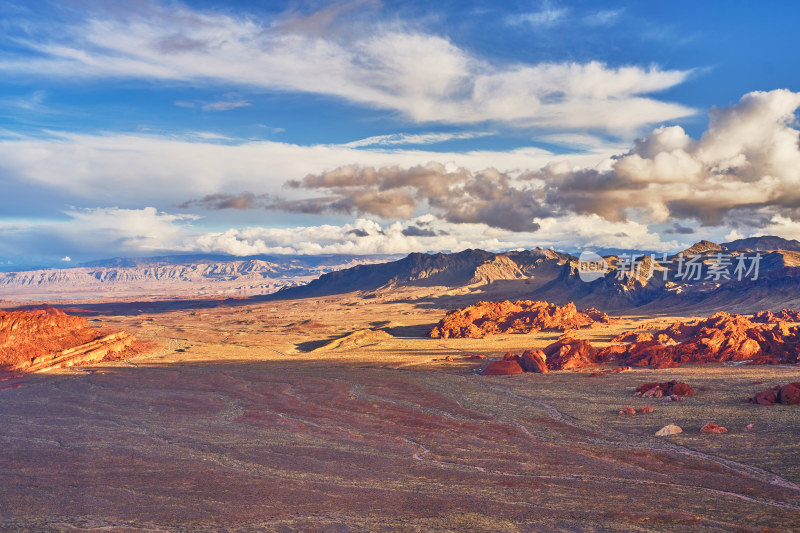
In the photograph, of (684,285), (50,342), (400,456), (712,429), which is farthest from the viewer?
(684,285)

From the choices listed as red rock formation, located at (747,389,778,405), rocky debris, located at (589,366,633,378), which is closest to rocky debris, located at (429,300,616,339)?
rocky debris, located at (589,366,633,378)

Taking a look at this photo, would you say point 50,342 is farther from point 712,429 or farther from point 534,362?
point 712,429

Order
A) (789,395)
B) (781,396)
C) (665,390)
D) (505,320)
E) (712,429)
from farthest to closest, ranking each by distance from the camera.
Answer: (505,320), (665,390), (781,396), (789,395), (712,429)

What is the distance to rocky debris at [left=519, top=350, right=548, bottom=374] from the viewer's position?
45.2 meters

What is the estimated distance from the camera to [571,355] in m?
47.9

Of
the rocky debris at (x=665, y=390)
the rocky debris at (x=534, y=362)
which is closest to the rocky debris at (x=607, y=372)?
the rocky debris at (x=534, y=362)

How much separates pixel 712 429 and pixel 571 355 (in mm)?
25111

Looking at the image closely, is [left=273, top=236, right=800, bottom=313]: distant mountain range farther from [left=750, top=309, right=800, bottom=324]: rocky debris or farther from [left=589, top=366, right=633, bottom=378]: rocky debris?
[left=589, top=366, right=633, bottom=378]: rocky debris

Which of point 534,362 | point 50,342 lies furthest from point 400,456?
point 50,342

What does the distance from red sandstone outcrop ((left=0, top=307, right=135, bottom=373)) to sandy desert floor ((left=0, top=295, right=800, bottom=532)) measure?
13346mm

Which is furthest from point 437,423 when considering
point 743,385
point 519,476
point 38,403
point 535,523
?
point 38,403

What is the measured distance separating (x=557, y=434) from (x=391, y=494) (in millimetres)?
10106

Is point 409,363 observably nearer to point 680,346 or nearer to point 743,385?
point 680,346

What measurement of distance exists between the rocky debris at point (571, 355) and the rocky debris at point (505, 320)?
31.4 meters
